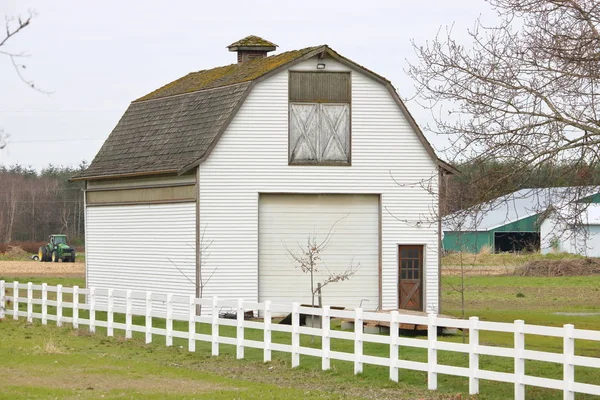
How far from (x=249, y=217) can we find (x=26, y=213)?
99.3 meters

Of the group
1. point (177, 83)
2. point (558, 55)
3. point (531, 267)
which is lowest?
point (531, 267)

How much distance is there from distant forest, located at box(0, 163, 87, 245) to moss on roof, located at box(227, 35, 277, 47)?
80630mm

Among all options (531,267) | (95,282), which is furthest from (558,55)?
(531,267)

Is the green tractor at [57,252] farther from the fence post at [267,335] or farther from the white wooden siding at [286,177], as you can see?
the fence post at [267,335]

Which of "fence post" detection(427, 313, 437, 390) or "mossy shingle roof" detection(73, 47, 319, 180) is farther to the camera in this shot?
"mossy shingle roof" detection(73, 47, 319, 180)

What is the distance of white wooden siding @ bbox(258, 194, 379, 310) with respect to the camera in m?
32.9

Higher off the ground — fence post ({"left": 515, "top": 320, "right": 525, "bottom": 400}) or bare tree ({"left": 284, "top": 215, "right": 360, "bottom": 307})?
bare tree ({"left": 284, "top": 215, "right": 360, "bottom": 307})

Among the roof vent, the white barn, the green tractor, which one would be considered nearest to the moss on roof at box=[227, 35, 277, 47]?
the roof vent

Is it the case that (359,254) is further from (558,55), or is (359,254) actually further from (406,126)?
(558,55)

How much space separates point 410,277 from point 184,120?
8164 millimetres

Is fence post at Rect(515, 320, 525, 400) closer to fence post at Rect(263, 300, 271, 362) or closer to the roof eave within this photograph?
fence post at Rect(263, 300, 271, 362)

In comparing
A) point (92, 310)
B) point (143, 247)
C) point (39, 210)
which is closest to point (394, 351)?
point (92, 310)

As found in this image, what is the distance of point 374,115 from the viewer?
33.1 m

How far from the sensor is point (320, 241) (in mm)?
33062
